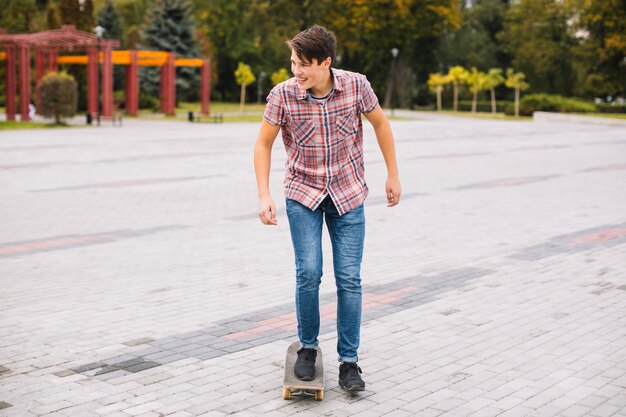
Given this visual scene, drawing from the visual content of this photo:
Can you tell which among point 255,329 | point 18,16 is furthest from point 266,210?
point 18,16

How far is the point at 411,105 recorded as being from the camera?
65.3 metres

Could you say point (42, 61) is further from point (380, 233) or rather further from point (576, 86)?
point (576, 86)

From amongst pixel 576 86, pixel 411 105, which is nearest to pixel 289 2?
pixel 411 105

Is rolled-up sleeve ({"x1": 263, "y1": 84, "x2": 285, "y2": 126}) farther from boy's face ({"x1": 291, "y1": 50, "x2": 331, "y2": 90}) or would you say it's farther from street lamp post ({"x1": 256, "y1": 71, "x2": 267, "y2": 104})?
street lamp post ({"x1": 256, "y1": 71, "x2": 267, "y2": 104})

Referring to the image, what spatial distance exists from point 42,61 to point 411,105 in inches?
1253

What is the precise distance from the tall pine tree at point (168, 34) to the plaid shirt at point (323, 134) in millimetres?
57411

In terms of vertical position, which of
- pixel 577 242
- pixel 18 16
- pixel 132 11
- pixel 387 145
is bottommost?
pixel 577 242

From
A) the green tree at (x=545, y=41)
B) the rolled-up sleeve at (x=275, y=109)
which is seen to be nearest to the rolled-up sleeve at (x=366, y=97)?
the rolled-up sleeve at (x=275, y=109)

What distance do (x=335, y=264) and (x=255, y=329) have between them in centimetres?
141

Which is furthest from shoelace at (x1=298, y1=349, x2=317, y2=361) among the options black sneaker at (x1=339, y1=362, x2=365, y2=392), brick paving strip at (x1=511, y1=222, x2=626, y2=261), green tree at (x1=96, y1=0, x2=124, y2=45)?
green tree at (x1=96, y1=0, x2=124, y2=45)

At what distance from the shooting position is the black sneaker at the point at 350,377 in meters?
4.17

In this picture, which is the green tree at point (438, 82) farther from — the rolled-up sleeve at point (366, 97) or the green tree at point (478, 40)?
the rolled-up sleeve at point (366, 97)

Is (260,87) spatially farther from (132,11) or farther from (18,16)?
(18,16)

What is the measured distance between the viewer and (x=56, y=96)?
32.3m
